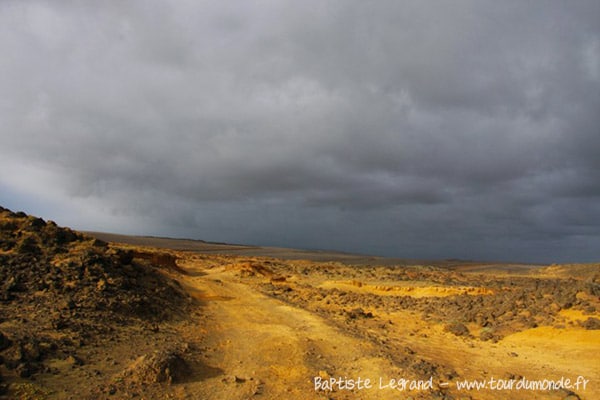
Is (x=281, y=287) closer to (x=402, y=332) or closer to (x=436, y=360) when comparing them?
(x=402, y=332)

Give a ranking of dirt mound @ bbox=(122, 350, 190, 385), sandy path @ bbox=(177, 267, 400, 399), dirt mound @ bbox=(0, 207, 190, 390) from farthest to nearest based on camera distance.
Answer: dirt mound @ bbox=(0, 207, 190, 390) < sandy path @ bbox=(177, 267, 400, 399) < dirt mound @ bbox=(122, 350, 190, 385)

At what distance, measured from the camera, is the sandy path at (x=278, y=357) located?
813cm

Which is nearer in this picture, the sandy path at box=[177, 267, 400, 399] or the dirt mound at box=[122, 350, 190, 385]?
the dirt mound at box=[122, 350, 190, 385]

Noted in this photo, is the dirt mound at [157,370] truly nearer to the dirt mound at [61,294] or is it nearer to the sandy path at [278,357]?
the sandy path at [278,357]

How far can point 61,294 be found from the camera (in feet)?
40.3

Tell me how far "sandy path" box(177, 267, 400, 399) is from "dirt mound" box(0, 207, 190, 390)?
2.64 metres

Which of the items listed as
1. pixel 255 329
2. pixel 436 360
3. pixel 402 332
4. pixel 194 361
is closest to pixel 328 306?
pixel 402 332

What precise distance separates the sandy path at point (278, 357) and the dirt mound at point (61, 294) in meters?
2.64

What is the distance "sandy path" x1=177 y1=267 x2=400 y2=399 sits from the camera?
8133 millimetres

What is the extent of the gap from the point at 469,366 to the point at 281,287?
56.7 feet

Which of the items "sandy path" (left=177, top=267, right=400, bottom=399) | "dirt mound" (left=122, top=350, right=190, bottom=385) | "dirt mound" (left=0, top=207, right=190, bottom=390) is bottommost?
"sandy path" (left=177, top=267, right=400, bottom=399)

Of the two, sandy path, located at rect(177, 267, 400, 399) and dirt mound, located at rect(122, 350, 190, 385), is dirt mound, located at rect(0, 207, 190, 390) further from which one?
sandy path, located at rect(177, 267, 400, 399)

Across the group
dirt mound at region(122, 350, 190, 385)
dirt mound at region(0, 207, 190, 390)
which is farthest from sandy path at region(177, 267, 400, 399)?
dirt mound at region(0, 207, 190, 390)

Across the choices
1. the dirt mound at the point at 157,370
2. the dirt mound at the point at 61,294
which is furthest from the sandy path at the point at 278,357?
the dirt mound at the point at 61,294
